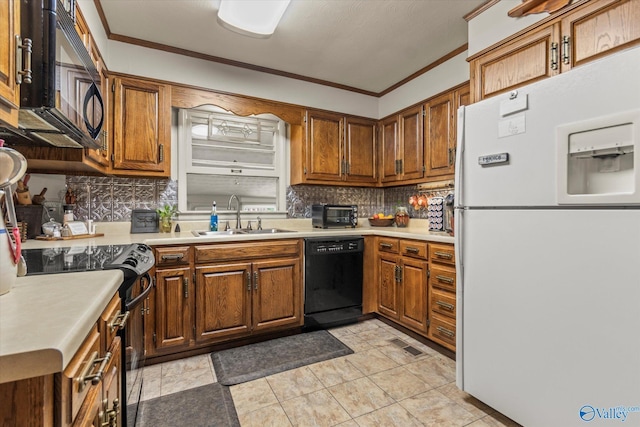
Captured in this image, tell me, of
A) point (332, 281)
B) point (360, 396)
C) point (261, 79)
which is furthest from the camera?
point (261, 79)

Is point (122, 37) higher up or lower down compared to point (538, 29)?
higher up

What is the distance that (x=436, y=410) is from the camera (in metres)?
1.67

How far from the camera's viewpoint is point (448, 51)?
104 inches

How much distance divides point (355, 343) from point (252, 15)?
258cm

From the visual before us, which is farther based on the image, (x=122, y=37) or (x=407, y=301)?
(x=407, y=301)

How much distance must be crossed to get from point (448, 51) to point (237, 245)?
246 cm

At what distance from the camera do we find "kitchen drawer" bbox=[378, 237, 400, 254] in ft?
8.81

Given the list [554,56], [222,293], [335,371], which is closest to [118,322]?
[222,293]

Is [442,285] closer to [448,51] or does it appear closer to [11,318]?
[448,51]

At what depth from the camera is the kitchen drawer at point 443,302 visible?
7.09ft

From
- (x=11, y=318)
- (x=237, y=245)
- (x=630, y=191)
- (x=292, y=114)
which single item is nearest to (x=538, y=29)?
(x=630, y=191)

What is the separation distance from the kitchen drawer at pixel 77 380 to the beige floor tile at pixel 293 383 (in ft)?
4.33

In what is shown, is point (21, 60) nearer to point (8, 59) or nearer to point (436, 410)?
point (8, 59)

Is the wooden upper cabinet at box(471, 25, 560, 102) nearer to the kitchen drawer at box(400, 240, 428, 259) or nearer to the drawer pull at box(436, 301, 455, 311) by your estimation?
the kitchen drawer at box(400, 240, 428, 259)
